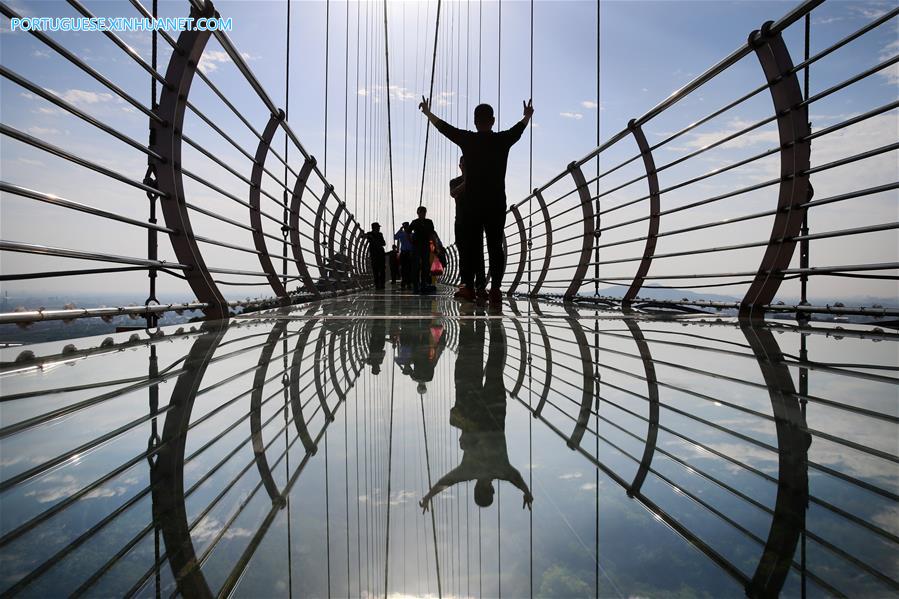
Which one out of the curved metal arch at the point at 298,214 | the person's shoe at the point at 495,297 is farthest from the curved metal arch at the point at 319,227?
the person's shoe at the point at 495,297

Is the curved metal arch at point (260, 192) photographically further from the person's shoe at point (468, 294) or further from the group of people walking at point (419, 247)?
the group of people walking at point (419, 247)

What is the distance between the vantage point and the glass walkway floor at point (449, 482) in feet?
1.42

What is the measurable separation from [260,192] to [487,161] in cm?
179

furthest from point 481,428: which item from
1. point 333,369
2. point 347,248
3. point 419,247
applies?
point 347,248

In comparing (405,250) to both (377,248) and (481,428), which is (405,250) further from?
(481,428)

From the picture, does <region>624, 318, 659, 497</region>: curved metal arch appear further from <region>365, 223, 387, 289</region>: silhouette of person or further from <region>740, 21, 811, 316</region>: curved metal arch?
<region>365, 223, 387, 289</region>: silhouette of person

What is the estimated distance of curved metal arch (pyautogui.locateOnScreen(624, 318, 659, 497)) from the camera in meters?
0.62

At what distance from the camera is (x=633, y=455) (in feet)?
2.34

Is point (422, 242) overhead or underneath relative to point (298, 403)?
overhead

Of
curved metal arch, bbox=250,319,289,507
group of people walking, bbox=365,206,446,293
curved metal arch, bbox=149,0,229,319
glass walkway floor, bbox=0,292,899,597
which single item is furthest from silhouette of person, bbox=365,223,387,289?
glass walkway floor, bbox=0,292,899,597

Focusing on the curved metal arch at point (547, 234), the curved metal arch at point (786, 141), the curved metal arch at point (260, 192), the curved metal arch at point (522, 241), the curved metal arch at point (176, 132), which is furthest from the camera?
the curved metal arch at point (522, 241)

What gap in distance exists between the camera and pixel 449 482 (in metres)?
0.60

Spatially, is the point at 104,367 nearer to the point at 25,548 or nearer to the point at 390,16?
the point at 25,548

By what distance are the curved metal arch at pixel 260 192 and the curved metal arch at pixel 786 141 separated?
307cm
